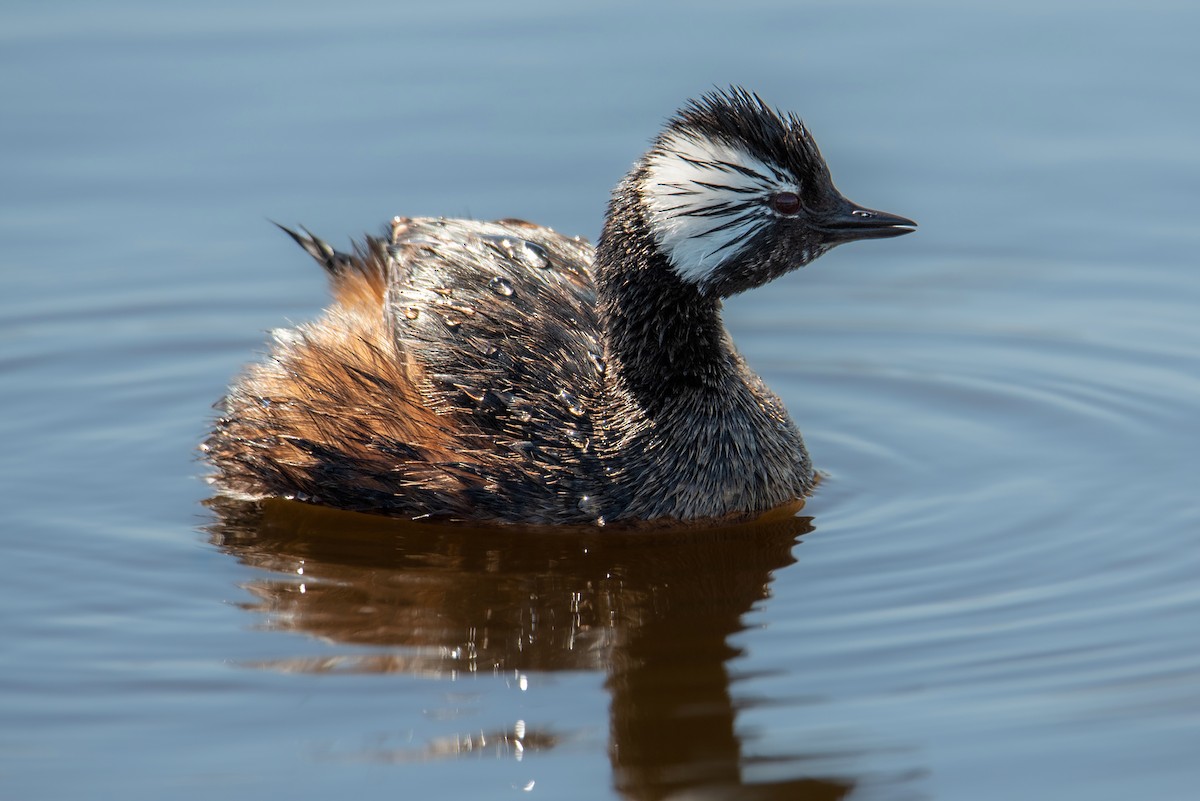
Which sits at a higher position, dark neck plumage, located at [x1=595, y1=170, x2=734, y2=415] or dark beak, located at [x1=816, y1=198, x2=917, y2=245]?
dark beak, located at [x1=816, y1=198, x2=917, y2=245]

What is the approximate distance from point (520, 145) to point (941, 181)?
3061mm

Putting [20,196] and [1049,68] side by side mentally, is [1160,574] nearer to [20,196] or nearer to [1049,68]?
[1049,68]

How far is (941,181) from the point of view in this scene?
43.9 ft

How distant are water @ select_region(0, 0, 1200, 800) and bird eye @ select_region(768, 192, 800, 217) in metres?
1.55

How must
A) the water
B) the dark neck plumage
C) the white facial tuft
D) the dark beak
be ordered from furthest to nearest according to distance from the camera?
the dark beak → the dark neck plumage → the white facial tuft → the water

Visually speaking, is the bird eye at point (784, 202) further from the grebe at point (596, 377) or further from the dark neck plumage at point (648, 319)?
the dark neck plumage at point (648, 319)

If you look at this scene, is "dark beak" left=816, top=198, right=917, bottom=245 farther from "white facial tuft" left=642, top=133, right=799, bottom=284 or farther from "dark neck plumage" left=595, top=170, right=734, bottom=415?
"dark neck plumage" left=595, top=170, right=734, bottom=415

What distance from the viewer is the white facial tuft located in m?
9.33

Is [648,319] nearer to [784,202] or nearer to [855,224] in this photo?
[784,202]

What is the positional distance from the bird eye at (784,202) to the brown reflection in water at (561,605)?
1577mm

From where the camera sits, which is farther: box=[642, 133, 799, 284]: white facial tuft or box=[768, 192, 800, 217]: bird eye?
box=[768, 192, 800, 217]: bird eye

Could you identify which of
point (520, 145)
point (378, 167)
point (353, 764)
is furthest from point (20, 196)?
point (353, 764)

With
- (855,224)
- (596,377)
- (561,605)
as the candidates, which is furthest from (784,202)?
(561,605)

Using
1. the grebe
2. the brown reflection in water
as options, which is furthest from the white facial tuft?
the brown reflection in water
